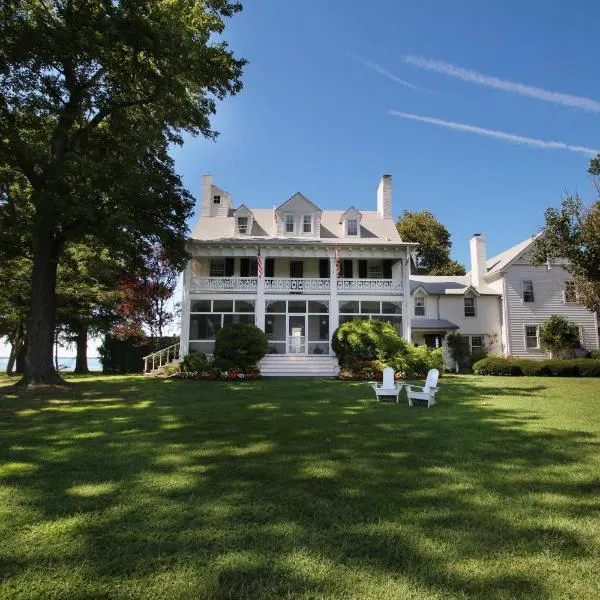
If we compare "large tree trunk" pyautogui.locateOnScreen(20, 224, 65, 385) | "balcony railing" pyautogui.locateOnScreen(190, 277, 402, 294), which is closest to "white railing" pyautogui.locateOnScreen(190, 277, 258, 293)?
"balcony railing" pyautogui.locateOnScreen(190, 277, 402, 294)

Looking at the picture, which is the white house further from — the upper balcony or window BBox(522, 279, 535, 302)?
window BBox(522, 279, 535, 302)

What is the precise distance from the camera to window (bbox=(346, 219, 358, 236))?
27.3 metres

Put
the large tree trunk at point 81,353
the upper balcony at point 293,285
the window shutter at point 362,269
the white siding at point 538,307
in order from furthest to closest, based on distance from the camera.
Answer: the large tree trunk at point 81,353 < the white siding at point 538,307 < the window shutter at point 362,269 < the upper balcony at point 293,285

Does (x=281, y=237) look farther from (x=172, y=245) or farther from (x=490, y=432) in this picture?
(x=490, y=432)

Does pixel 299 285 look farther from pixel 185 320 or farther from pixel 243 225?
pixel 185 320

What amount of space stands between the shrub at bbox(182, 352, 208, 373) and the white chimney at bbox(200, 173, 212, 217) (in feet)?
37.6

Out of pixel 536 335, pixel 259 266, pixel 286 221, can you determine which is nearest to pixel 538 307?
pixel 536 335

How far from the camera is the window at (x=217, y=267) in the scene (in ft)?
89.4

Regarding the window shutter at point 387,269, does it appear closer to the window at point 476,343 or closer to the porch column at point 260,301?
the porch column at point 260,301

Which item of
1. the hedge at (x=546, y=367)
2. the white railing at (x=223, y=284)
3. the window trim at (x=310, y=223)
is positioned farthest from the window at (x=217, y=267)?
the hedge at (x=546, y=367)

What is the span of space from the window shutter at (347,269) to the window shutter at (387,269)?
2008mm

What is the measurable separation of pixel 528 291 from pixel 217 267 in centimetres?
2076

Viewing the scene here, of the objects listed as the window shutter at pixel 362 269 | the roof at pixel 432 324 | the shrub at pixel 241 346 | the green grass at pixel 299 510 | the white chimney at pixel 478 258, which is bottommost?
the green grass at pixel 299 510

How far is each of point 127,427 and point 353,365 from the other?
14542 mm
